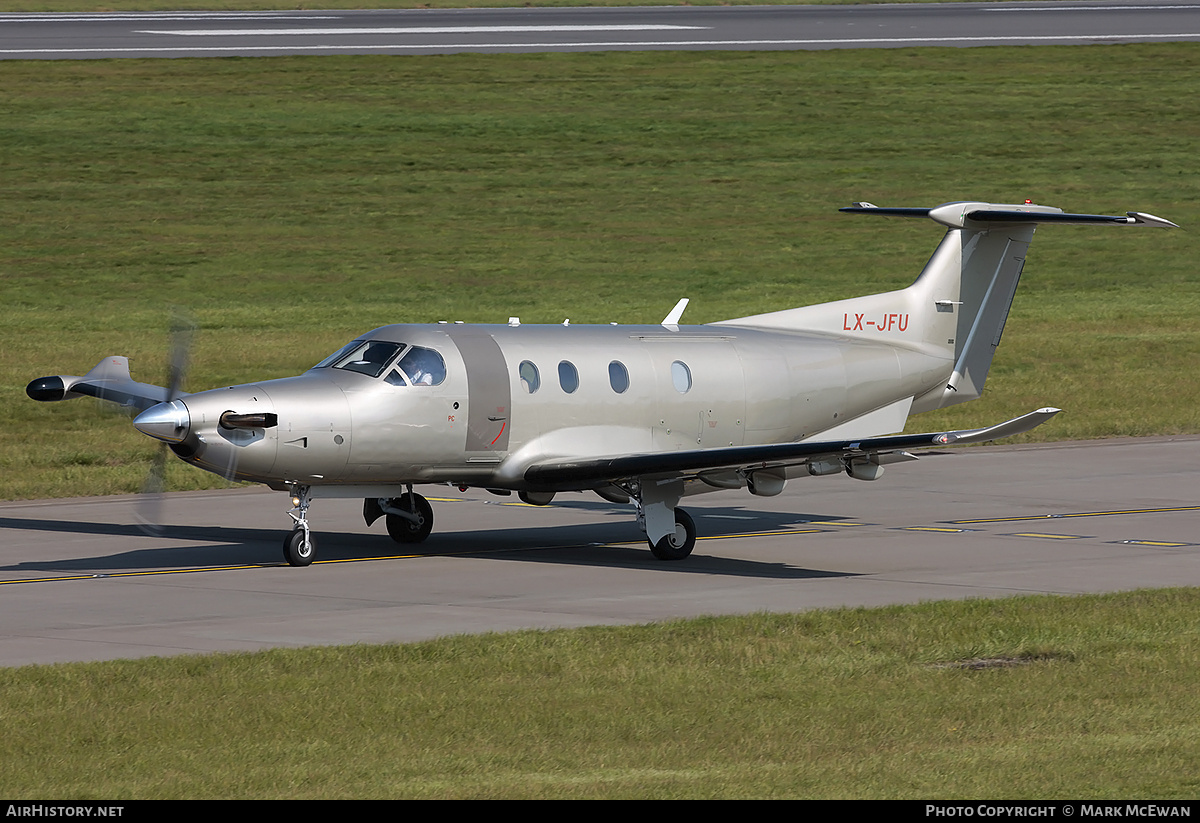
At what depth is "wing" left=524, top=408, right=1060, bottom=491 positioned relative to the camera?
17.4 m

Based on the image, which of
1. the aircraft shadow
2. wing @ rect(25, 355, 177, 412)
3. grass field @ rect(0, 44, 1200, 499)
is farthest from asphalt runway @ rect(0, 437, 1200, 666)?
grass field @ rect(0, 44, 1200, 499)

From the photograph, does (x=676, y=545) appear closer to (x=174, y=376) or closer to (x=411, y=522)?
(x=411, y=522)

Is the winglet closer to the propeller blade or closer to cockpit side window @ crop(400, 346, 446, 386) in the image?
cockpit side window @ crop(400, 346, 446, 386)

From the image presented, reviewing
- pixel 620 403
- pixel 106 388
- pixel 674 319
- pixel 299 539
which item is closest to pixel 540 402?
pixel 620 403

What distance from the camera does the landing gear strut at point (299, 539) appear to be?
59.5 ft

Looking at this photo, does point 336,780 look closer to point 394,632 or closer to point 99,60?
point 394,632

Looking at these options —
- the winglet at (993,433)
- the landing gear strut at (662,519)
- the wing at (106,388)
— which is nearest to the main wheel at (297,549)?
the wing at (106,388)

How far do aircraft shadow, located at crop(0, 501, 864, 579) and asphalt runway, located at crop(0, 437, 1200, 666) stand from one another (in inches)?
2.0

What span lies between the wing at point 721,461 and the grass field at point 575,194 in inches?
606

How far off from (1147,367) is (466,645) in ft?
97.5

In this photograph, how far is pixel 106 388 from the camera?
69.3 feet

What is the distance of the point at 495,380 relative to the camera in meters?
19.0

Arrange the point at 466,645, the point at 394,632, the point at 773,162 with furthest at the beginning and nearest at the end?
the point at 773,162
the point at 394,632
the point at 466,645
